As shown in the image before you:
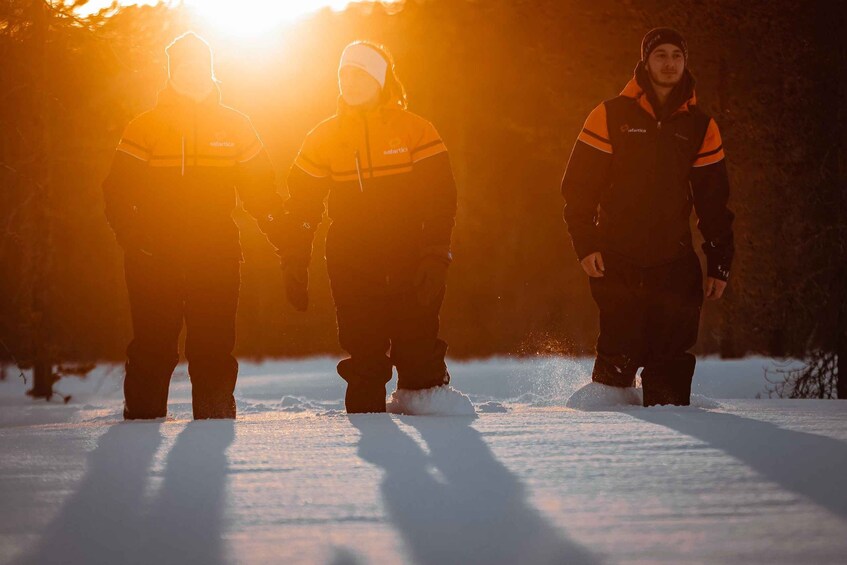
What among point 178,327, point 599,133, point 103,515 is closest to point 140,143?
point 178,327

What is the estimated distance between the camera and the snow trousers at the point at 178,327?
4.87 m

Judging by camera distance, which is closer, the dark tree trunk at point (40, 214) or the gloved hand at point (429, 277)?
the gloved hand at point (429, 277)

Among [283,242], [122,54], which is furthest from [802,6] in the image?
[122,54]

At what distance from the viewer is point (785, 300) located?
8844 mm

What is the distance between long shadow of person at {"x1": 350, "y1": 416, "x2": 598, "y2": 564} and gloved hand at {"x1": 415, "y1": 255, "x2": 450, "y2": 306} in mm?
1464

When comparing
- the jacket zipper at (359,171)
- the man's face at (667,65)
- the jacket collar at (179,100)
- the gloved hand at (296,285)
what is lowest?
the gloved hand at (296,285)

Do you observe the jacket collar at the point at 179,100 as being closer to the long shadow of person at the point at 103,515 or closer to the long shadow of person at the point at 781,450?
the long shadow of person at the point at 103,515

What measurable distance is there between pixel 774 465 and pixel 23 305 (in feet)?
29.9

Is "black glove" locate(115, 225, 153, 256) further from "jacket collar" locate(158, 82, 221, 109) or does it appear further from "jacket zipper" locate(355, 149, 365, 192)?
"jacket zipper" locate(355, 149, 365, 192)

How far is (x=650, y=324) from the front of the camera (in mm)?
5043

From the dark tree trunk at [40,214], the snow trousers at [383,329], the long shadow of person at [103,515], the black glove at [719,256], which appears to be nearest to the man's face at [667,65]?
the black glove at [719,256]

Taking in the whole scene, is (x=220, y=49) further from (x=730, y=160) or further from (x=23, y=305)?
(x=730, y=160)

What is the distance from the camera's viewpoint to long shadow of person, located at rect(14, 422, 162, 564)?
6.57ft

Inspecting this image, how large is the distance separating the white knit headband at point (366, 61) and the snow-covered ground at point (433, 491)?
1970mm
